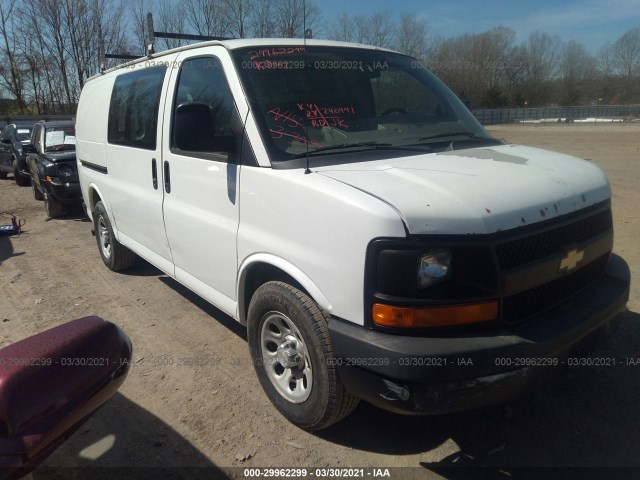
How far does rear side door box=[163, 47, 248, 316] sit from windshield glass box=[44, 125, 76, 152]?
24.3ft

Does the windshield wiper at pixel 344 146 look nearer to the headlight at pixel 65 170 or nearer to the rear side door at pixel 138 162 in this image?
the rear side door at pixel 138 162

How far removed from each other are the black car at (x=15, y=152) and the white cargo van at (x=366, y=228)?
11168 millimetres

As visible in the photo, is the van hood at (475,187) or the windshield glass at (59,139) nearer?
the van hood at (475,187)

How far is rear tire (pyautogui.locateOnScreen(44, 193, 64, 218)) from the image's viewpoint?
889 centimetres

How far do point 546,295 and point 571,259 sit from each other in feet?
0.82

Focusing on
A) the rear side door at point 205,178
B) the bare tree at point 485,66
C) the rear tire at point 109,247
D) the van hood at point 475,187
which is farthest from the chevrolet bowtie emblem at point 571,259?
the bare tree at point 485,66

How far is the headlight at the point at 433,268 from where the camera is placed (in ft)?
7.14

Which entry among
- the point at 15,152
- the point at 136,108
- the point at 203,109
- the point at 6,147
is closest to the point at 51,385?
the point at 203,109

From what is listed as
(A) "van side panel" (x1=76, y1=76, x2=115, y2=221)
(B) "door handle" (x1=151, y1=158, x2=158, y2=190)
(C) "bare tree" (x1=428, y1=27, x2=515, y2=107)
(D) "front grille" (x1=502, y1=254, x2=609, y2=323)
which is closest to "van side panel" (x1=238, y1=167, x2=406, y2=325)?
(D) "front grille" (x1=502, y1=254, x2=609, y2=323)

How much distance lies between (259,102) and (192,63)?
93 centimetres

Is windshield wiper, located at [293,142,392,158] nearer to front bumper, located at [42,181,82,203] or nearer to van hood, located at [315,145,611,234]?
van hood, located at [315,145,611,234]

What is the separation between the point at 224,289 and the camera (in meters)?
3.36

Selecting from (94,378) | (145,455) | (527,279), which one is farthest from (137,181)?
(527,279)

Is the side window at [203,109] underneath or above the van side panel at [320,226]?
above
